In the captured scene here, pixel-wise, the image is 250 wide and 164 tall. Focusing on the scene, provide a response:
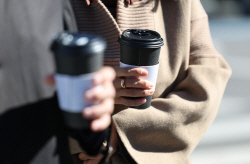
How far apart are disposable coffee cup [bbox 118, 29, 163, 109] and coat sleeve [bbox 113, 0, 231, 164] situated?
329 mm

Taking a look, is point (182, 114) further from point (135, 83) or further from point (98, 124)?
point (98, 124)

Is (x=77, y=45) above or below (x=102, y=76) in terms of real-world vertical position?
above

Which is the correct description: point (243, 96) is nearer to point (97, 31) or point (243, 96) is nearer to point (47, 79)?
point (97, 31)

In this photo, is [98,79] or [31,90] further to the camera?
[31,90]

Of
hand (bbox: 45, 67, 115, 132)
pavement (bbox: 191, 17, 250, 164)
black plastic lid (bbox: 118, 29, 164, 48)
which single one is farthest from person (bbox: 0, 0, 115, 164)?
pavement (bbox: 191, 17, 250, 164)

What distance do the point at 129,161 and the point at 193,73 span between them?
72cm

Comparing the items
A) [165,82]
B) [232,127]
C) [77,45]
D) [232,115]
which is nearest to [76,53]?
[77,45]

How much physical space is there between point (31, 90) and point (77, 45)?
0.29 metres

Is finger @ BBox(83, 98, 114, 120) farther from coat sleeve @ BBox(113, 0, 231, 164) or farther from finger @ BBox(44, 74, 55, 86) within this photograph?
coat sleeve @ BBox(113, 0, 231, 164)

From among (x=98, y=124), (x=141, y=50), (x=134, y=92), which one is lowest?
(x=134, y=92)

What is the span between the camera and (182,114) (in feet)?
5.28

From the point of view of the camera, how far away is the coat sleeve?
5.02ft

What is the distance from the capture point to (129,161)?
4.98 ft

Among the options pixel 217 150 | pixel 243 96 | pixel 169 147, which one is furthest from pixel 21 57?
pixel 243 96
